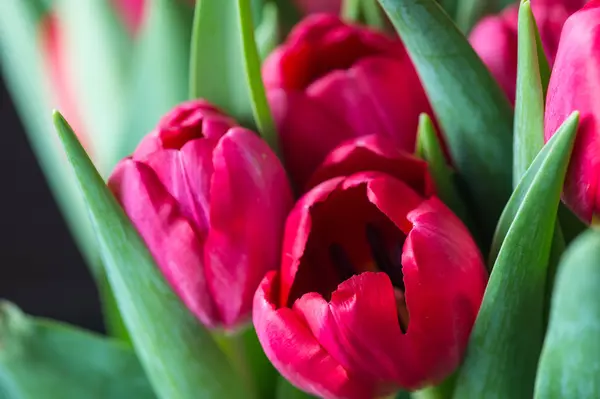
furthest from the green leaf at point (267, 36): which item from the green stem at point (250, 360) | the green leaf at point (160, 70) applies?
the green stem at point (250, 360)

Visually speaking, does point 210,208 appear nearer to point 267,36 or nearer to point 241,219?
point 241,219

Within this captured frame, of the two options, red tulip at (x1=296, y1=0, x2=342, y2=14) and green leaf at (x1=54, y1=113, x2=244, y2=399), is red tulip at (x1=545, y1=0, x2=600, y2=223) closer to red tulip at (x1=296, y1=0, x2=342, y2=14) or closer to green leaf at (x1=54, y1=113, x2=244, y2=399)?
green leaf at (x1=54, y1=113, x2=244, y2=399)

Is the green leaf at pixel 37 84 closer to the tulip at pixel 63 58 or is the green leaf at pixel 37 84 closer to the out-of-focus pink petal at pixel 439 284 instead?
the tulip at pixel 63 58

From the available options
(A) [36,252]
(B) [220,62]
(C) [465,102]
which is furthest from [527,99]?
(A) [36,252]

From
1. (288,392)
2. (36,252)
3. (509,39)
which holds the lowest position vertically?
(36,252)

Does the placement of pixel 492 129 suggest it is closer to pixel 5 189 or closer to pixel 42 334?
pixel 42 334

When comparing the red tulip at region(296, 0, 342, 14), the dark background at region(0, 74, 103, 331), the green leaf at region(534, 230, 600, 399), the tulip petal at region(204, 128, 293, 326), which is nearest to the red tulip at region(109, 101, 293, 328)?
the tulip petal at region(204, 128, 293, 326)
